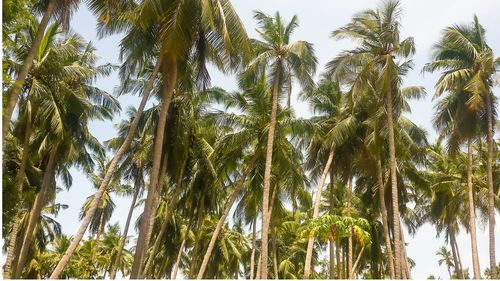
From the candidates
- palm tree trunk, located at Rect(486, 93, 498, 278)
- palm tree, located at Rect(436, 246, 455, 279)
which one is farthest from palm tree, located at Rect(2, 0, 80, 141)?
palm tree, located at Rect(436, 246, 455, 279)

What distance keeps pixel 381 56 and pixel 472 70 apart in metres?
4.42

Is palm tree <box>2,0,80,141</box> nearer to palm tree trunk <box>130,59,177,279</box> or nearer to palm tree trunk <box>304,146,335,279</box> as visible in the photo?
palm tree trunk <box>130,59,177,279</box>

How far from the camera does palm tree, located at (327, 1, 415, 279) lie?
21.9 metres

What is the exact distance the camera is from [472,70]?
76.7 feet

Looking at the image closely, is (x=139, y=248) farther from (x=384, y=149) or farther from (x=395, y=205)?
(x=384, y=149)

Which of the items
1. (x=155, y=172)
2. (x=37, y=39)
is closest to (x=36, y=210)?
(x=155, y=172)

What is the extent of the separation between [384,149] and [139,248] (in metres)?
14.4

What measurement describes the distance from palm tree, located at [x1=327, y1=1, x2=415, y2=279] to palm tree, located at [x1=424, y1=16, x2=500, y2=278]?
2.03 metres

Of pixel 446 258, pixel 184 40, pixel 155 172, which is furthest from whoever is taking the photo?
pixel 446 258

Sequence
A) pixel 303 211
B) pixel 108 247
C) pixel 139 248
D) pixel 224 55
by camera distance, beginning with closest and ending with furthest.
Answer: pixel 139 248 < pixel 224 55 < pixel 303 211 < pixel 108 247

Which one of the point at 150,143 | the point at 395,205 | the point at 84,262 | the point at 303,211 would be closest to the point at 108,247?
the point at 84,262

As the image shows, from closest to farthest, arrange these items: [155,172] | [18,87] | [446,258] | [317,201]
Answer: [18,87] → [155,172] → [317,201] → [446,258]

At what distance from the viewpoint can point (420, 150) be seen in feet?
90.4

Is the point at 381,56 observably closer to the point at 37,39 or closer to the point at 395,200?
the point at 395,200
